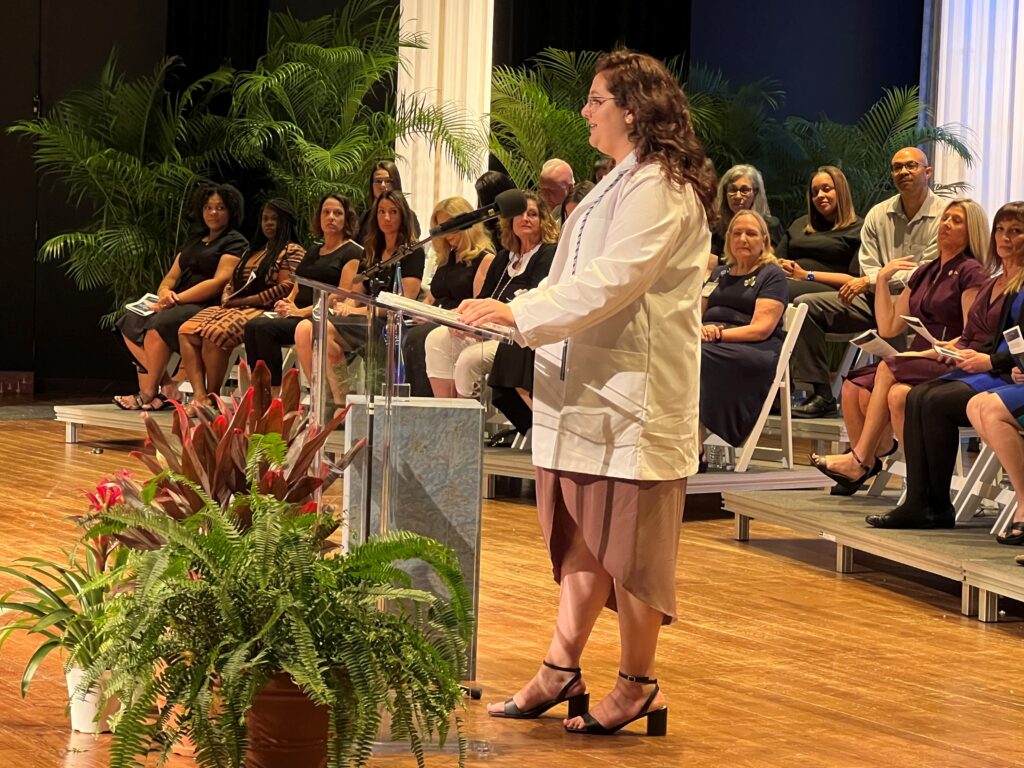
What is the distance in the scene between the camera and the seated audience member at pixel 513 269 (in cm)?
688

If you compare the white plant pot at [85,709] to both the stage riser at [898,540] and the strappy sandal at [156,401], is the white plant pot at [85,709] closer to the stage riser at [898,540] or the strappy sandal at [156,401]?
the stage riser at [898,540]

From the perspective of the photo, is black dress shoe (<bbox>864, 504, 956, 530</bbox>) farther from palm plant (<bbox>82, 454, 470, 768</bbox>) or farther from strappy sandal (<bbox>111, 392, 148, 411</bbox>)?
strappy sandal (<bbox>111, 392, 148, 411</bbox>)

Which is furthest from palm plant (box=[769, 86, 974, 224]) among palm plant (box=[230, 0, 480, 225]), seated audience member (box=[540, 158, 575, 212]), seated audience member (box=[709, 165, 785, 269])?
seated audience member (box=[540, 158, 575, 212])

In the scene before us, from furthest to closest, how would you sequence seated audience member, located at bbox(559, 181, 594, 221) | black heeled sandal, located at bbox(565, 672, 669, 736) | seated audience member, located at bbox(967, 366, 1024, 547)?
seated audience member, located at bbox(559, 181, 594, 221), seated audience member, located at bbox(967, 366, 1024, 547), black heeled sandal, located at bbox(565, 672, 669, 736)

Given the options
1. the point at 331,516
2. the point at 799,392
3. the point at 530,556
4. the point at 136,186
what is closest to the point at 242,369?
the point at 331,516

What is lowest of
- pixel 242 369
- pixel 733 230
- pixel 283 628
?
pixel 283 628

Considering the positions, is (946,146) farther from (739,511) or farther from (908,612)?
(908,612)

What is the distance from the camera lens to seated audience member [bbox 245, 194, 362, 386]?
27.2ft

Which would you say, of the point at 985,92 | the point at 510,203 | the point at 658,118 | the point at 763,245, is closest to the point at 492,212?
the point at 510,203

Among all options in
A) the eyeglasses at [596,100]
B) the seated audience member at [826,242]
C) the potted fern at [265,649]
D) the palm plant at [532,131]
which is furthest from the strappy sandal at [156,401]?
the potted fern at [265,649]

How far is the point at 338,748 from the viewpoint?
8.04 ft

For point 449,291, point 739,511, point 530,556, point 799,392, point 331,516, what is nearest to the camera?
Answer: point 331,516

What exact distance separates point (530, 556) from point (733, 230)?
1909 millimetres

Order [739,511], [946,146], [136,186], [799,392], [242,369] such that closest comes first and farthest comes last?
[242,369]
[739,511]
[799,392]
[136,186]
[946,146]
